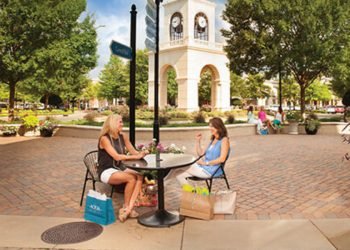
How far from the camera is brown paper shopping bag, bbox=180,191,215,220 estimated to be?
504 cm

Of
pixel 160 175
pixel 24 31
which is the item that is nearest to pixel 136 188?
pixel 160 175

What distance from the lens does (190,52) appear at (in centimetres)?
3516

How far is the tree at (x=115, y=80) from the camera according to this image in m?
62.9

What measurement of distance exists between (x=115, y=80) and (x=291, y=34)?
47.0 meters

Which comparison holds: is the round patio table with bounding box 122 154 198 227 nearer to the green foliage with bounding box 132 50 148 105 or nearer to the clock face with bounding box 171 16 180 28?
the clock face with bounding box 171 16 180 28

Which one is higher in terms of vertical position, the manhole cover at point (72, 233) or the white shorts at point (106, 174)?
the white shorts at point (106, 174)

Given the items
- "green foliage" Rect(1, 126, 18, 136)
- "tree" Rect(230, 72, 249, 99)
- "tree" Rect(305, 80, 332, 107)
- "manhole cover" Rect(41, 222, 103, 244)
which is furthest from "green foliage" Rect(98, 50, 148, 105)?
"manhole cover" Rect(41, 222, 103, 244)

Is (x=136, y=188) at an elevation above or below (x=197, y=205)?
above

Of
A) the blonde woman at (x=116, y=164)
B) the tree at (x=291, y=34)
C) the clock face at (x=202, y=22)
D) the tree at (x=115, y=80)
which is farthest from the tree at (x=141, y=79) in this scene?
the blonde woman at (x=116, y=164)

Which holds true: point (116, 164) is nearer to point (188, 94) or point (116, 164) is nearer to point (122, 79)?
point (188, 94)

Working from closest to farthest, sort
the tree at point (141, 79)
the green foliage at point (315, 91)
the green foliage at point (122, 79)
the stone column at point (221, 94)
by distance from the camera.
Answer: the stone column at point (221, 94)
the tree at point (141, 79)
the green foliage at point (122, 79)
the green foliage at point (315, 91)

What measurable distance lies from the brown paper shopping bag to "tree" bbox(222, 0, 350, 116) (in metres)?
16.7

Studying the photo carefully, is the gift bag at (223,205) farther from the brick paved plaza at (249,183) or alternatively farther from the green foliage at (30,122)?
the green foliage at (30,122)

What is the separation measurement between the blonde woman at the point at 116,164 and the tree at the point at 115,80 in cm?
5683
